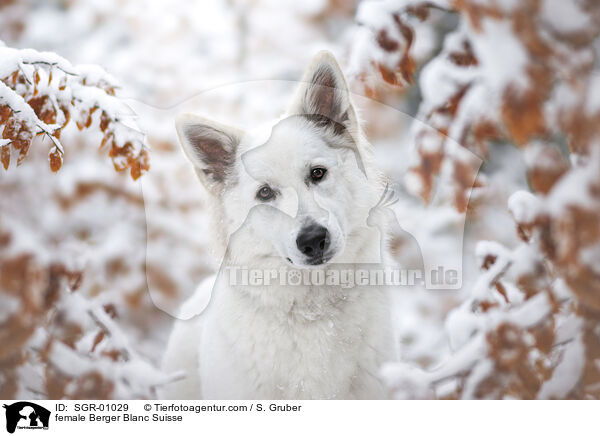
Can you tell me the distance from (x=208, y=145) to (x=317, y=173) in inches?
22.5

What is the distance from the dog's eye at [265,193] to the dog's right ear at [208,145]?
A: 237 millimetres

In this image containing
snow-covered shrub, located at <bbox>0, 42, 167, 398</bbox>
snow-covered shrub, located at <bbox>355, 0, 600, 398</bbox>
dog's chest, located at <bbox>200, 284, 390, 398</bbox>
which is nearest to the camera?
snow-covered shrub, located at <bbox>355, 0, 600, 398</bbox>

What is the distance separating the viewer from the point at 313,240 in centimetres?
210

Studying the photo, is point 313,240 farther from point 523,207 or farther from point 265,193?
point 523,207

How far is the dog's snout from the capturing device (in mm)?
2094

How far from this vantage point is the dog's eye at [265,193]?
2.26 meters

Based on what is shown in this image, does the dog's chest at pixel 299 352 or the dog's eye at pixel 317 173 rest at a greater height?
the dog's eye at pixel 317 173

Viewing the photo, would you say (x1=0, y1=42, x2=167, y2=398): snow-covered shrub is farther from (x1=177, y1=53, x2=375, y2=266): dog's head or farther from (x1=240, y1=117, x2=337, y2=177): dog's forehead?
(x1=240, y1=117, x2=337, y2=177): dog's forehead

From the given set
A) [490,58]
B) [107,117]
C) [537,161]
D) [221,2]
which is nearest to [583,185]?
[537,161]

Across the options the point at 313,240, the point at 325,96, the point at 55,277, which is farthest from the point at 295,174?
the point at 55,277
